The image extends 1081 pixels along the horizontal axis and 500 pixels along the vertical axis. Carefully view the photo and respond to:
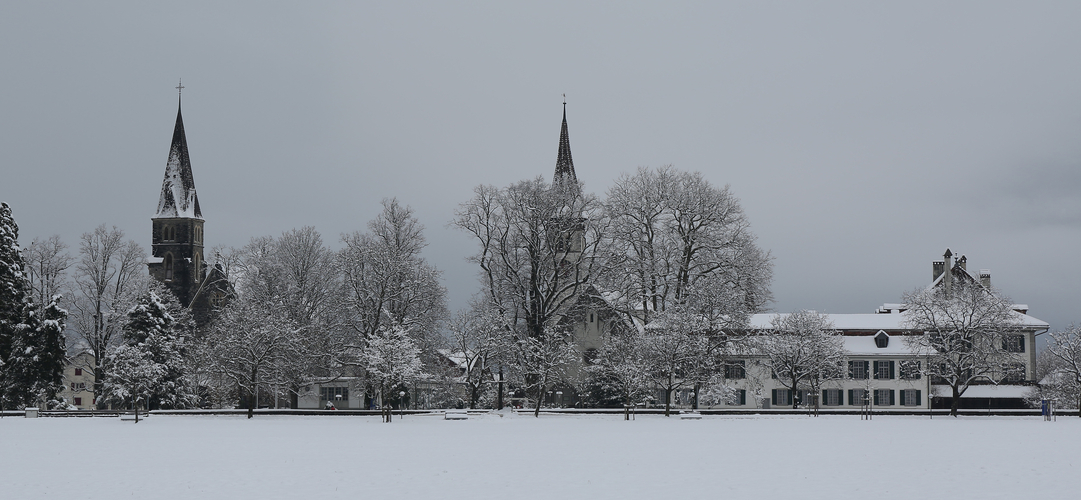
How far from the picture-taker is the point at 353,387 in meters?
68.4

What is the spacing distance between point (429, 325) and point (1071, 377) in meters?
41.0

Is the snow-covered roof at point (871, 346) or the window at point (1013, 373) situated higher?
the snow-covered roof at point (871, 346)

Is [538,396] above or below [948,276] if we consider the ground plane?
below

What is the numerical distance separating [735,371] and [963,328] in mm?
17367

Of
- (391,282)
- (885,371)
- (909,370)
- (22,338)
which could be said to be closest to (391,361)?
(391,282)

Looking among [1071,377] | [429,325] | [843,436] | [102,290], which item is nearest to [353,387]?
[429,325]

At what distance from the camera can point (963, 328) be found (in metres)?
62.8

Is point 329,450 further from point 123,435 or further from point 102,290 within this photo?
point 102,290

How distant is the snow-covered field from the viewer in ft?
64.4

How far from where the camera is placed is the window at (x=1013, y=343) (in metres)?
71.8

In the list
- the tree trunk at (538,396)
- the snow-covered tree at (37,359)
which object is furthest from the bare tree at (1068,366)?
the snow-covered tree at (37,359)

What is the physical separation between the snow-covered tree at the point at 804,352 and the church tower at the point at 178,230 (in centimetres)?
5462

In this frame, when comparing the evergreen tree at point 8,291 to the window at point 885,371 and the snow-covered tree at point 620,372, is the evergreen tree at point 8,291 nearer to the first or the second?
the snow-covered tree at point 620,372

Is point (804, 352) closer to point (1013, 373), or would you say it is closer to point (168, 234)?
point (1013, 373)
